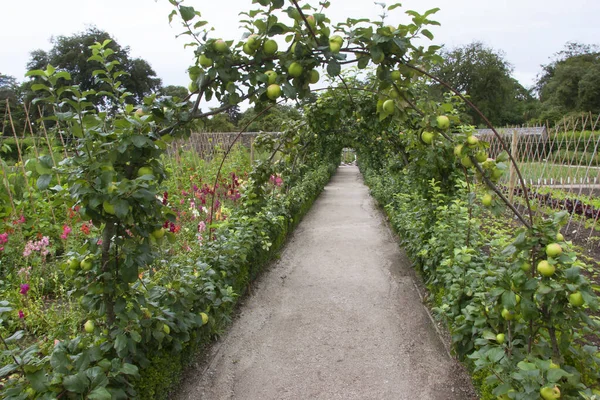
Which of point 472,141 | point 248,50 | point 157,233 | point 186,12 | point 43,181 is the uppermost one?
point 186,12

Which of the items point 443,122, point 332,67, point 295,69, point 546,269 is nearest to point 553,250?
point 546,269

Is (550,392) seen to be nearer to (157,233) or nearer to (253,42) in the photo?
(157,233)

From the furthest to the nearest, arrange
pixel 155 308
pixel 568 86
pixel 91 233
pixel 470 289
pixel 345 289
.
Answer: pixel 568 86
pixel 345 289
pixel 91 233
pixel 470 289
pixel 155 308

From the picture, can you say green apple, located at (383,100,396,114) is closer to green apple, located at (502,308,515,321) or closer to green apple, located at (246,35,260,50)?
green apple, located at (246,35,260,50)

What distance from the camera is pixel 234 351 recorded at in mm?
2750

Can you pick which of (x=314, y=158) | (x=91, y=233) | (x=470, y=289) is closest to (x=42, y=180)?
(x=91, y=233)

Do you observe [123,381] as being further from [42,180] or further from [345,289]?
[345,289]

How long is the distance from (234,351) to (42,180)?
6.08 ft

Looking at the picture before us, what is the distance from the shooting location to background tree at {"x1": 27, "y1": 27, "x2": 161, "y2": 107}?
2970 centimetres

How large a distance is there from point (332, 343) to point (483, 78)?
42877 mm

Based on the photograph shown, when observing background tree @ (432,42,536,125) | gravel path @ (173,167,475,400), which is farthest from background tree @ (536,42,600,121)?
gravel path @ (173,167,475,400)

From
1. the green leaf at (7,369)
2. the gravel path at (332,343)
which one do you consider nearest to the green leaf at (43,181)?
the green leaf at (7,369)

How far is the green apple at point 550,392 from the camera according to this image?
133cm

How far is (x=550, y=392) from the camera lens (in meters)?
1.33
